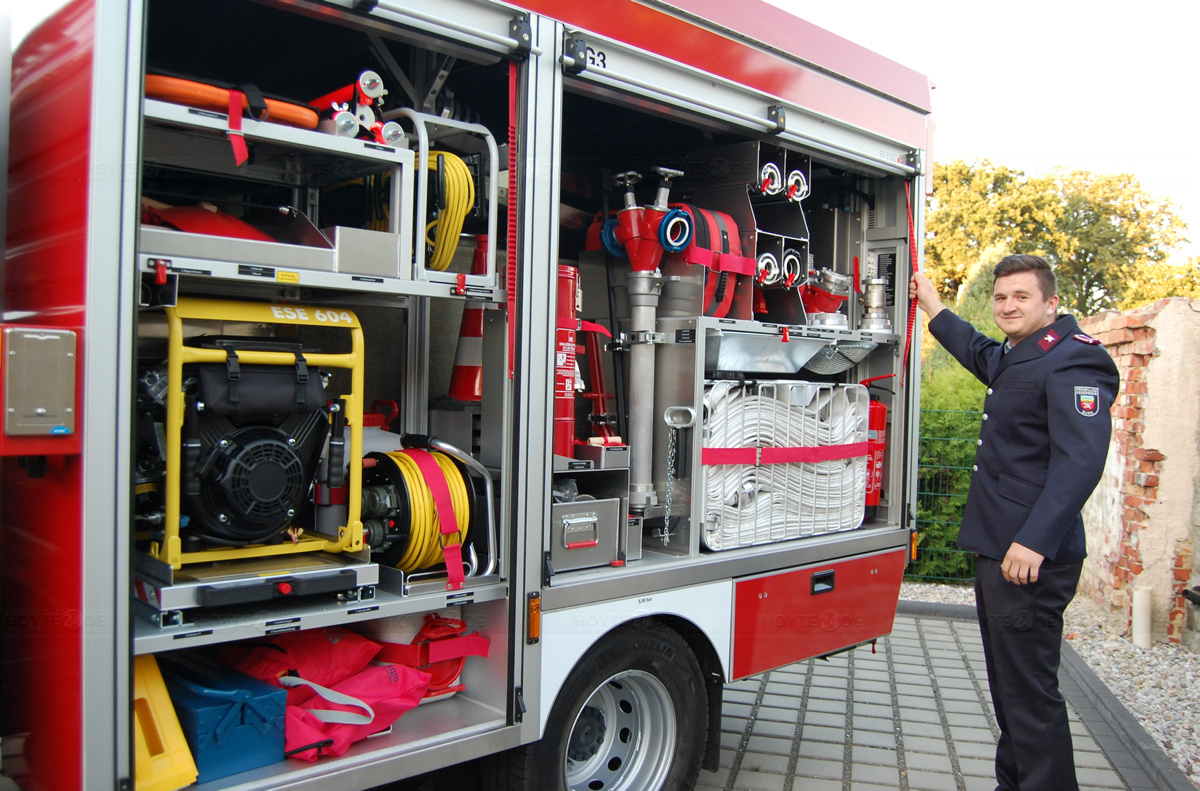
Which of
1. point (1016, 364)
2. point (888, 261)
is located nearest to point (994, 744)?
point (1016, 364)

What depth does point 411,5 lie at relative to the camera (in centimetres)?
266

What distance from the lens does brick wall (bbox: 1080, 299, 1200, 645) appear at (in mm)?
6535

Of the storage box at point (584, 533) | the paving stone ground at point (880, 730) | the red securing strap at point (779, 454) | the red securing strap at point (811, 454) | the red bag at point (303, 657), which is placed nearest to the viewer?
the red bag at point (303, 657)

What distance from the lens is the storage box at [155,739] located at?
2.34m

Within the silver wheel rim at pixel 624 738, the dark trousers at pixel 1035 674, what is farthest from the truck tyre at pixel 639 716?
the dark trousers at pixel 1035 674

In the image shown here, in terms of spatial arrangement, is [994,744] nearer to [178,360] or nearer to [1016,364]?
[1016,364]

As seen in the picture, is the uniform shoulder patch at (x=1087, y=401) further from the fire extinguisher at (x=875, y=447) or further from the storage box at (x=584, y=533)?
the storage box at (x=584, y=533)

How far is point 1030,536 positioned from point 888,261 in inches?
80.5

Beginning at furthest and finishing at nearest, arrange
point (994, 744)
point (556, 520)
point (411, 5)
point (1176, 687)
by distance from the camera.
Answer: point (1176, 687), point (994, 744), point (556, 520), point (411, 5)

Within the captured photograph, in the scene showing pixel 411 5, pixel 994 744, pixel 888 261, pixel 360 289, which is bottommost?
pixel 994 744

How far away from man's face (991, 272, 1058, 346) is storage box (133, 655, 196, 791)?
10.7 ft

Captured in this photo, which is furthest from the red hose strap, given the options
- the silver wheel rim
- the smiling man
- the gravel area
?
the gravel area

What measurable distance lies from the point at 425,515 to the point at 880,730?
3.26 meters

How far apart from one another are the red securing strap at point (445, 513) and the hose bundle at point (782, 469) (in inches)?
49.7
